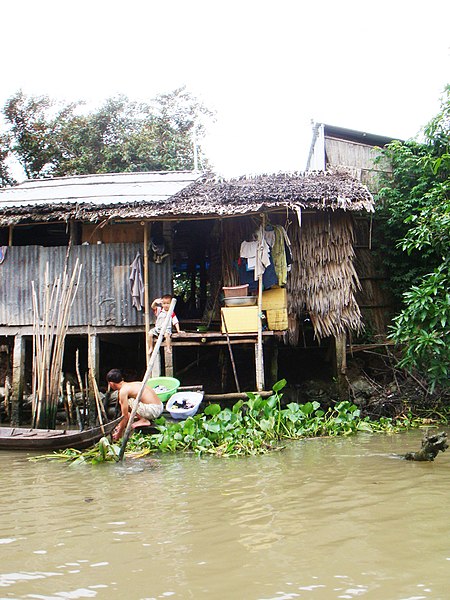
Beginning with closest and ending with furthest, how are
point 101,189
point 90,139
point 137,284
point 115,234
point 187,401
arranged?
1. point 187,401
2. point 137,284
3. point 115,234
4. point 101,189
5. point 90,139

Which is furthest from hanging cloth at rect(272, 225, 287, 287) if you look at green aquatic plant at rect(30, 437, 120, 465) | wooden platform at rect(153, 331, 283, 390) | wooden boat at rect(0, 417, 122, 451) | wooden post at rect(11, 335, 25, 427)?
wooden post at rect(11, 335, 25, 427)

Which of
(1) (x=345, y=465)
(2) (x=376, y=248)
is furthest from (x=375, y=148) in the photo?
(1) (x=345, y=465)

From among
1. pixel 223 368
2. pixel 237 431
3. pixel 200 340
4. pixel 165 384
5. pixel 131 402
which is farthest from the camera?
pixel 223 368

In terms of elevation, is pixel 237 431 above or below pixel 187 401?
below

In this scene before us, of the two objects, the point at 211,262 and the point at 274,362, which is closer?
the point at 274,362

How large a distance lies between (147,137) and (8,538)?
1596cm

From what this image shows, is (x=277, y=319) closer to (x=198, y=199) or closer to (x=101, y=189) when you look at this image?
(x=198, y=199)

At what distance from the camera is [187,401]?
27.8ft

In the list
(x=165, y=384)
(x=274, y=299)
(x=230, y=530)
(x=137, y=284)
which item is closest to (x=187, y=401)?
(x=165, y=384)

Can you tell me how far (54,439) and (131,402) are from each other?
1.06m

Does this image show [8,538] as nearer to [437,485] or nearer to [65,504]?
[65,504]

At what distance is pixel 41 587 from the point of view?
313cm

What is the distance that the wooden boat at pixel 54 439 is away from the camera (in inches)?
297

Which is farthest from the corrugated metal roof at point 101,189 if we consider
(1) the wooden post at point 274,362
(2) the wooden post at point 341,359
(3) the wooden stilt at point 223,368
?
(2) the wooden post at point 341,359
